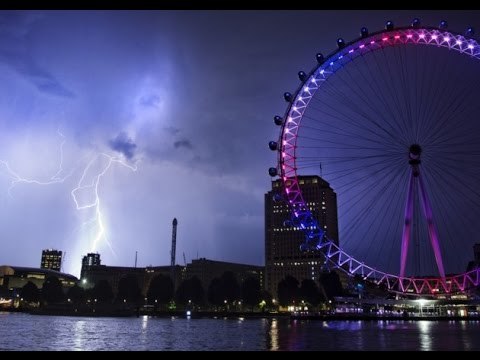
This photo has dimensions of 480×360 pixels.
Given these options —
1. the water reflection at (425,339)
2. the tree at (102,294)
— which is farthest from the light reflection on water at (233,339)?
the tree at (102,294)

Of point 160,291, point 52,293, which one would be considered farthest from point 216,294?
point 52,293

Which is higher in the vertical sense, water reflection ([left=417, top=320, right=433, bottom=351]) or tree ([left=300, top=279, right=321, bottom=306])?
tree ([left=300, top=279, right=321, bottom=306])

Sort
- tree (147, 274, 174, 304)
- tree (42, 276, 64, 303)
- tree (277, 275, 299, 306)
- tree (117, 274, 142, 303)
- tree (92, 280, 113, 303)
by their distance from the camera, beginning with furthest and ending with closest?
tree (42, 276, 64, 303), tree (92, 280, 113, 303), tree (117, 274, 142, 303), tree (147, 274, 174, 304), tree (277, 275, 299, 306)

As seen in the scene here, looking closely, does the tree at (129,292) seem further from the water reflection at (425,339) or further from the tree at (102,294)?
the water reflection at (425,339)

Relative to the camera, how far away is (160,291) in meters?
175

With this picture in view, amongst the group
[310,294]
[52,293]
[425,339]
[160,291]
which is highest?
[160,291]

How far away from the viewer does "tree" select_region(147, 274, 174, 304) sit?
175125 millimetres

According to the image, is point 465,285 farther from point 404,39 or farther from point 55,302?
point 55,302

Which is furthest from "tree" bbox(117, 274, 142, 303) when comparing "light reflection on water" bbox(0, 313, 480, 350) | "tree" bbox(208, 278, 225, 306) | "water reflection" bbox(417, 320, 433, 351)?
"water reflection" bbox(417, 320, 433, 351)

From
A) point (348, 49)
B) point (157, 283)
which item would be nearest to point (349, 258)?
point (348, 49)

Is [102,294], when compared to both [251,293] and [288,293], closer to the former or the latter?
[251,293]

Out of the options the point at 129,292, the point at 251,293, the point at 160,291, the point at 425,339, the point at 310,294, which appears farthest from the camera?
the point at 129,292

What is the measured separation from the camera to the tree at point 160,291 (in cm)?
17512

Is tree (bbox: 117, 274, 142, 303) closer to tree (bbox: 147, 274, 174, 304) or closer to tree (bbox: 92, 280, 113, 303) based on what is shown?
tree (bbox: 147, 274, 174, 304)
